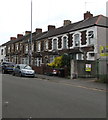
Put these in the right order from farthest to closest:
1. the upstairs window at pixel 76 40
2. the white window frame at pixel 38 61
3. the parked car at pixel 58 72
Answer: the white window frame at pixel 38 61 < the upstairs window at pixel 76 40 < the parked car at pixel 58 72

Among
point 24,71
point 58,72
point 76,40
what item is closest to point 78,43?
point 76,40

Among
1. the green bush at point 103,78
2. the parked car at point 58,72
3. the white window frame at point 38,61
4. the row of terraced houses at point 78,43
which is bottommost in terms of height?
the green bush at point 103,78

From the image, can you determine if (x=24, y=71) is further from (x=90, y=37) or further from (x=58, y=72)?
(x=90, y=37)

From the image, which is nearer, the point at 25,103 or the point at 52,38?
the point at 25,103

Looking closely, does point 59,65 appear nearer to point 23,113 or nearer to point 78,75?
point 78,75

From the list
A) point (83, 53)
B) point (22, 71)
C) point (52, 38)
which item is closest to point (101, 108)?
point (22, 71)

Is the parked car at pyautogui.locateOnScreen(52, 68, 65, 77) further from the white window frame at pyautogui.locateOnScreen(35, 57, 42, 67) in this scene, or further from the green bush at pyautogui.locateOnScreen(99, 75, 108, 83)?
the white window frame at pyautogui.locateOnScreen(35, 57, 42, 67)

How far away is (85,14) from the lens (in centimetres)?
3519

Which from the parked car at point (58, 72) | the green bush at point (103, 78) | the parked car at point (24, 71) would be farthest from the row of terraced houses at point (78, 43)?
the parked car at point (24, 71)

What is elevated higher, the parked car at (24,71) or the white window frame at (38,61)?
the white window frame at (38,61)

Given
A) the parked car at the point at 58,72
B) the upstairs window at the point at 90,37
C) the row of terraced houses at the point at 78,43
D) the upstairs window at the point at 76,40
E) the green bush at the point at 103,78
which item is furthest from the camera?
the upstairs window at the point at 76,40

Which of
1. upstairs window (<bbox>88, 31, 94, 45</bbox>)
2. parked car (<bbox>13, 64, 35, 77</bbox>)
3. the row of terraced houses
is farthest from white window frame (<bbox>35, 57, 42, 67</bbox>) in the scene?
upstairs window (<bbox>88, 31, 94, 45</bbox>)

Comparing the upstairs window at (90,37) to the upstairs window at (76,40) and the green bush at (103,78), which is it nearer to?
the upstairs window at (76,40)

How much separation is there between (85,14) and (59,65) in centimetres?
1176
